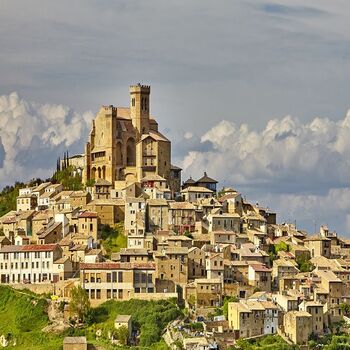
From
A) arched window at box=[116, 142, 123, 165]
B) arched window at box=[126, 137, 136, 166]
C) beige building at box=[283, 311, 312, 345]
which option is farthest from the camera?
arched window at box=[126, 137, 136, 166]

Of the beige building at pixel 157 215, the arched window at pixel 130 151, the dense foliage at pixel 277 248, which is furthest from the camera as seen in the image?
the arched window at pixel 130 151

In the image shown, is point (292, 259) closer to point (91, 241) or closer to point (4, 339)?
point (91, 241)

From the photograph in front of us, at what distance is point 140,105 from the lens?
129125 millimetres

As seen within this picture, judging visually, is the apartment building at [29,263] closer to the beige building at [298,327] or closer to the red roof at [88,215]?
the red roof at [88,215]

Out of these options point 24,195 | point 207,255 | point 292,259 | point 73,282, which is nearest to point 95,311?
point 73,282

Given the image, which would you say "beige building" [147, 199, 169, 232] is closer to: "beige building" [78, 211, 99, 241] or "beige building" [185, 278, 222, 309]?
"beige building" [78, 211, 99, 241]

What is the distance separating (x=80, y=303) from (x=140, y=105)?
33.3 metres

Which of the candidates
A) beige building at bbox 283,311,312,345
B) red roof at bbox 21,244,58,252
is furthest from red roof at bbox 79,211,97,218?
beige building at bbox 283,311,312,345

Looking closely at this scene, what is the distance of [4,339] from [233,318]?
64.1ft

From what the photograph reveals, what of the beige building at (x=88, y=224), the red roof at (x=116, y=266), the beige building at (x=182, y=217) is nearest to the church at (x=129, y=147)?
the beige building at (x=182, y=217)

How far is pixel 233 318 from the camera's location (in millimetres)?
97188

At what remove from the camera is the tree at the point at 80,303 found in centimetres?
10106

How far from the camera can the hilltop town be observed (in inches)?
3905

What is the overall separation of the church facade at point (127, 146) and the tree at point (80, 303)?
75.6 ft
